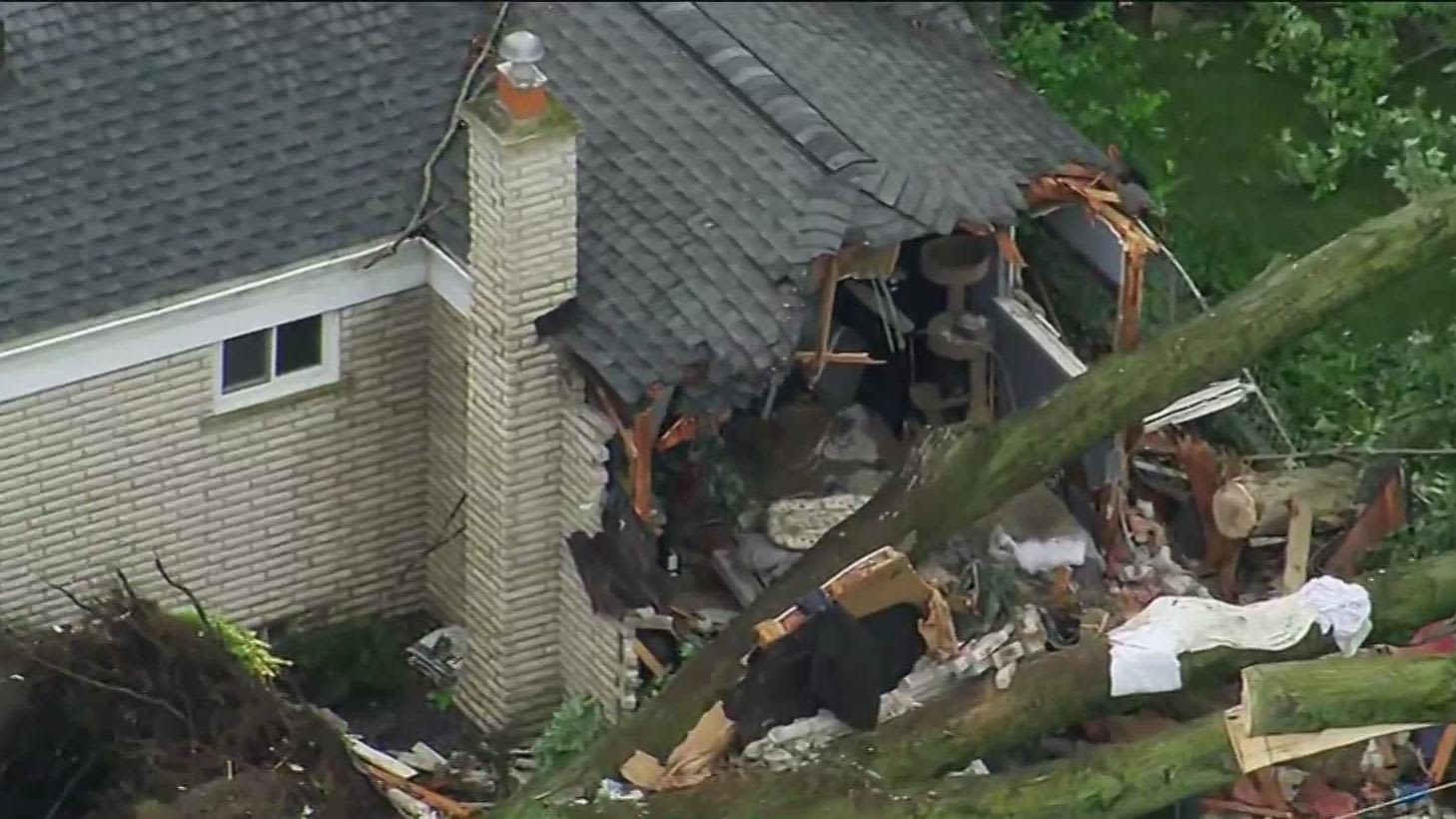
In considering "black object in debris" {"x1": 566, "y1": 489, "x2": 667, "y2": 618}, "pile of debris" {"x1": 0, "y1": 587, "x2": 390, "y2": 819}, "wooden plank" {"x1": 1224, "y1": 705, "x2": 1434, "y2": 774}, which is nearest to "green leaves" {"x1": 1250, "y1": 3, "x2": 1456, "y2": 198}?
"black object in debris" {"x1": 566, "y1": 489, "x2": 667, "y2": 618}

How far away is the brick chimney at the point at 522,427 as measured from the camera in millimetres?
21281

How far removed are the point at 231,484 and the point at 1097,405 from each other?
5017 mm

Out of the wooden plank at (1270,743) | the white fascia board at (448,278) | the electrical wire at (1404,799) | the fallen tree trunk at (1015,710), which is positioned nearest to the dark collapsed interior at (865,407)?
the white fascia board at (448,278)

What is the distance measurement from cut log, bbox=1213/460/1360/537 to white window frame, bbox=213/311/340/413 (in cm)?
512

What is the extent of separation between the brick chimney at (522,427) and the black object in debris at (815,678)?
1.63m

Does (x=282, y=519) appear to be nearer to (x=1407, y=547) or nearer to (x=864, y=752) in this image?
(x=864, y=752)

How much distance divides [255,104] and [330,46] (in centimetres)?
64

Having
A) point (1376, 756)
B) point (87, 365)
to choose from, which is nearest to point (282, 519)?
point (87, 365)

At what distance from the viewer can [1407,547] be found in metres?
Result: 22.5

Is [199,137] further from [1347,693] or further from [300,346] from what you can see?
[1347,693]

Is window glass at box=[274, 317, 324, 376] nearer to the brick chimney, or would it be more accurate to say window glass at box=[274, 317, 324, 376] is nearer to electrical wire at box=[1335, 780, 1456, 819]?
the brick chimney

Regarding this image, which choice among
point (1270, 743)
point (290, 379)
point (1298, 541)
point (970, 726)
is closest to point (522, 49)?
point (290, 379)

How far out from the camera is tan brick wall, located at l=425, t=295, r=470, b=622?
22734 mm

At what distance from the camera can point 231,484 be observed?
2273 centimetres
